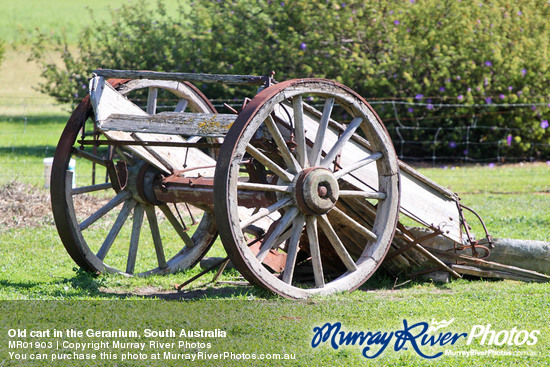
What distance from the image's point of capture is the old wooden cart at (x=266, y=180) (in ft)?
18.2

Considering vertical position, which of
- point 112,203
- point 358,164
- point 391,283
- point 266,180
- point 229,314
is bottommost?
point 391,283

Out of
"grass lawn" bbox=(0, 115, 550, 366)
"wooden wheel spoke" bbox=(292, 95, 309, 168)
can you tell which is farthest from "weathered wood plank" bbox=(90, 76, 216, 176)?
"wooden wheel spoke" bbox=(292, 95, 309, 168)

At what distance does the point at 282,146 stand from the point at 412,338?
166cm

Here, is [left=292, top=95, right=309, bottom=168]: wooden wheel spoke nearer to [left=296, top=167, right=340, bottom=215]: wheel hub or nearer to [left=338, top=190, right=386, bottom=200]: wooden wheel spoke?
[left=296, top=167, right=340, bottom=215]: wheel hub

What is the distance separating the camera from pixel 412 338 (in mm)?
5039

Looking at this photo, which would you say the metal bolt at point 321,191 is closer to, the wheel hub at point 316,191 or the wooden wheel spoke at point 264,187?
the wheel hub at point 316,191

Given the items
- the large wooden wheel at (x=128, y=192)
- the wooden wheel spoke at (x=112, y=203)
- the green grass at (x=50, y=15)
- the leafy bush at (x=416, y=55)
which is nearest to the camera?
the large wooden wheel at (x=128, y=192)

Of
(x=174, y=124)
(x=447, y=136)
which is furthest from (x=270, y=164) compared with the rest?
(x=447, y=136)

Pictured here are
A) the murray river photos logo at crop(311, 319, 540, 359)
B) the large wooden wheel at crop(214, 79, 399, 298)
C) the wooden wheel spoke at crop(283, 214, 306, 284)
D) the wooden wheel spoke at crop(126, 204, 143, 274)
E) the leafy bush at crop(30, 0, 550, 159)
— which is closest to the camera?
the murray river photos logo at crop(311, 319, 540, 359)

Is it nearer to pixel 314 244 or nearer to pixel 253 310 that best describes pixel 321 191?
pixel 314 244

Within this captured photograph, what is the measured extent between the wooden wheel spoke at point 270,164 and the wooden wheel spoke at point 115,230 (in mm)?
1679

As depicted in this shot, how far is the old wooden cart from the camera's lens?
5555 millimetres

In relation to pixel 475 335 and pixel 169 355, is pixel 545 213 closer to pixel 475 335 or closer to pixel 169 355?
pixel 475 335

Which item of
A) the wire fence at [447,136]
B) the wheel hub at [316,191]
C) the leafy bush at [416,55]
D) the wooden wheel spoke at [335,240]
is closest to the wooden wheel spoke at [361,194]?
the wheel hub at [316,191]
